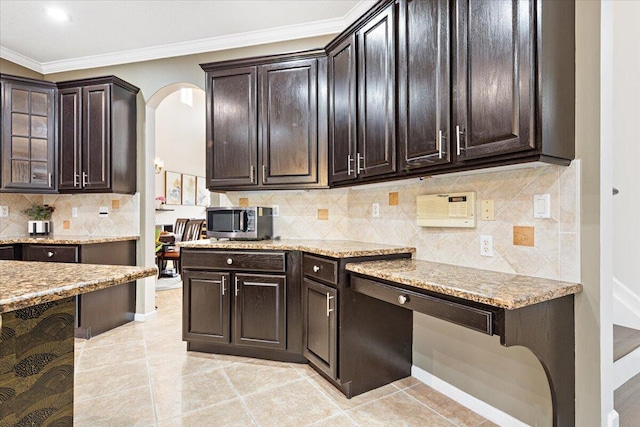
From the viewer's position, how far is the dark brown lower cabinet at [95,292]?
10.1 feet

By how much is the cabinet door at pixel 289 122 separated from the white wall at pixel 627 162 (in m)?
2.16

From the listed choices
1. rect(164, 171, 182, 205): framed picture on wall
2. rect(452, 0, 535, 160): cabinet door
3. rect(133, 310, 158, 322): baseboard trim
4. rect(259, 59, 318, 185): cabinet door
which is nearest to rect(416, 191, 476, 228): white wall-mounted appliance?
rect(452, 0, 535, 160): cabinet door

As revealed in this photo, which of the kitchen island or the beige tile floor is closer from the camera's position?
the kitchen island

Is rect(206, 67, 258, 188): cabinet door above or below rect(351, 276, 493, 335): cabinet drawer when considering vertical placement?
above

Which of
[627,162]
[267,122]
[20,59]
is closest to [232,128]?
[267,122]

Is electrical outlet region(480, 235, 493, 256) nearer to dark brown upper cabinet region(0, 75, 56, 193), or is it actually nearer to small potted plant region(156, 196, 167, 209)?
dark brown upper cabinet region(0, 75, 56, 193)

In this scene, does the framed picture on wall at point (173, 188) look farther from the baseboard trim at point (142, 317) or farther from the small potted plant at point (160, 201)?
the baseboard trim at point (142, 317)

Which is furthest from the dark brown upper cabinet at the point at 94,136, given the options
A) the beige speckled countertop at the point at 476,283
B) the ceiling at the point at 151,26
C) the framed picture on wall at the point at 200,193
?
the framed picture on wall at the point at 200,193

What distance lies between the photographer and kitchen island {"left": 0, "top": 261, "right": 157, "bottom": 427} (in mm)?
1061

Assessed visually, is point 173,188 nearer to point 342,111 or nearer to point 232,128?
point 232,128

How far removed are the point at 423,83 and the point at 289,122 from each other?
50.5 inches

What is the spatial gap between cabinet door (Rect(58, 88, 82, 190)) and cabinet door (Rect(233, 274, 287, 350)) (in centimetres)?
215

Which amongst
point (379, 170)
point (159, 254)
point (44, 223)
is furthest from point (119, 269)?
point (159, 254)

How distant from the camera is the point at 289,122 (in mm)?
2803
